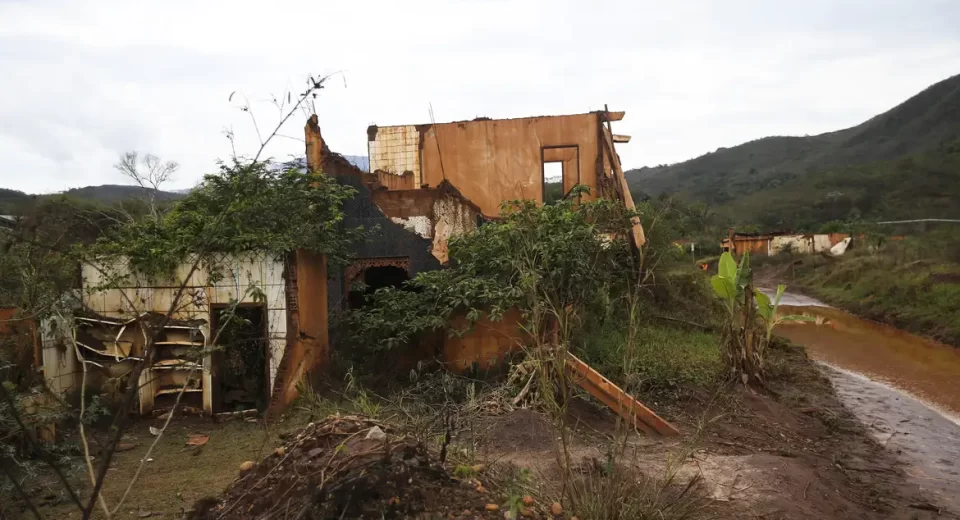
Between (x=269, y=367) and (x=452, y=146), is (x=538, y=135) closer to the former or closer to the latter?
(x=452, y=146)

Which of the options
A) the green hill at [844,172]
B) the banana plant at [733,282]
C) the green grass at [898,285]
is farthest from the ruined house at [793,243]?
the banana plant at [733,282]

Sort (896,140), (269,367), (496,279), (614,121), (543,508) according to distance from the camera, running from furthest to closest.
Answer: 1. (896,140)
2. (614,121)
3. (496,279)
4. (269,367)
5. (543,508)

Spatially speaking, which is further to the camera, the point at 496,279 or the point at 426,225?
the point at 426,225

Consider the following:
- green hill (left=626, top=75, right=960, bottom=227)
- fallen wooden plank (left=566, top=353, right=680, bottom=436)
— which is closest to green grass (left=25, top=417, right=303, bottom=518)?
fallen wooden plank (left=566, top=353, right=680, bottom=436)

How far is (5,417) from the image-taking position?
494 centimetres

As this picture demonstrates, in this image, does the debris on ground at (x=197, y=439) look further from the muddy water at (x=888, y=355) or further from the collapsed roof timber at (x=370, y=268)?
the muddy water at (x=888, y=355)

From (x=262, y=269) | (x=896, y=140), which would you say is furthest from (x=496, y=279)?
(x=896, y=140)

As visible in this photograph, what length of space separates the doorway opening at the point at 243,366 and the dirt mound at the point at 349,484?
3298 mm

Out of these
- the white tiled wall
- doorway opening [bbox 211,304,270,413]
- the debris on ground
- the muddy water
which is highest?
the white tiled wall

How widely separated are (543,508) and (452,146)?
11.1m

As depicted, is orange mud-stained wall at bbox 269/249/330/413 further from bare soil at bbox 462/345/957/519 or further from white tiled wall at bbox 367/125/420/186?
white tiled wall at bbox 367/125/420/186

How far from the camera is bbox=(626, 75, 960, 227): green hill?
39.8m

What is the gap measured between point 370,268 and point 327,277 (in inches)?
88.1

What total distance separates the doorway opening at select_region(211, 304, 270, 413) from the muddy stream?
762 centimetres
